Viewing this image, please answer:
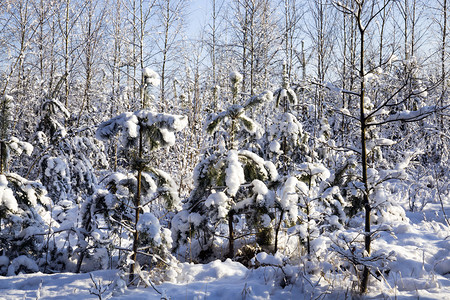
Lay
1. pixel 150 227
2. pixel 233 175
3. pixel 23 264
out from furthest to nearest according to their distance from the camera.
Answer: pixel 23 264
pixel 233 175
pixel 150 227

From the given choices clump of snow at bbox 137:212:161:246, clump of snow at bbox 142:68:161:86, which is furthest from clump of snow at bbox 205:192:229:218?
clump of snow at bbox 142:68:161:86

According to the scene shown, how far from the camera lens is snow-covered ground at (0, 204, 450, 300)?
2.68 m

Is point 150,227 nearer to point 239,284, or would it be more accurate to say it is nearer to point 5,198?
point 239,284

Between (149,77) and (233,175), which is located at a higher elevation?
(149,77)

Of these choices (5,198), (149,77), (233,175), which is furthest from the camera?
(233,175)

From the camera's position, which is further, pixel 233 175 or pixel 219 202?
pixel 219 202

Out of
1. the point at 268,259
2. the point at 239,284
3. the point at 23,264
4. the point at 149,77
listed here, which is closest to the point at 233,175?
the point at 268,259

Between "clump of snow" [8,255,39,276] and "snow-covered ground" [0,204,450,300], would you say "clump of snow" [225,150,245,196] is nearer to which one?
"snow-covered ground" [0,204,450,300]

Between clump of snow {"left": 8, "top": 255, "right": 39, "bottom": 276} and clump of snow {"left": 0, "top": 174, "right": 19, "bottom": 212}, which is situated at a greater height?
clump of snow {"left": 0, "top": 174, "right": 19, "bottom": 212}

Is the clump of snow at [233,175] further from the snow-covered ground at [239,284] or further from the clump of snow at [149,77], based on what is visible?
the clump of snow at [149,77]

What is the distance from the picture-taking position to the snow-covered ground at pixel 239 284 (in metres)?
2.68

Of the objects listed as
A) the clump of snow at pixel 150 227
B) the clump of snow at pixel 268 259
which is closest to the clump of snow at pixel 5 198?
the clump of snow at pixel 150 227

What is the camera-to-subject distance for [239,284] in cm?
300

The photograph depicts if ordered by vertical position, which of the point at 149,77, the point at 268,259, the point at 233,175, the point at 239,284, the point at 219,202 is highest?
the point at 149,77
